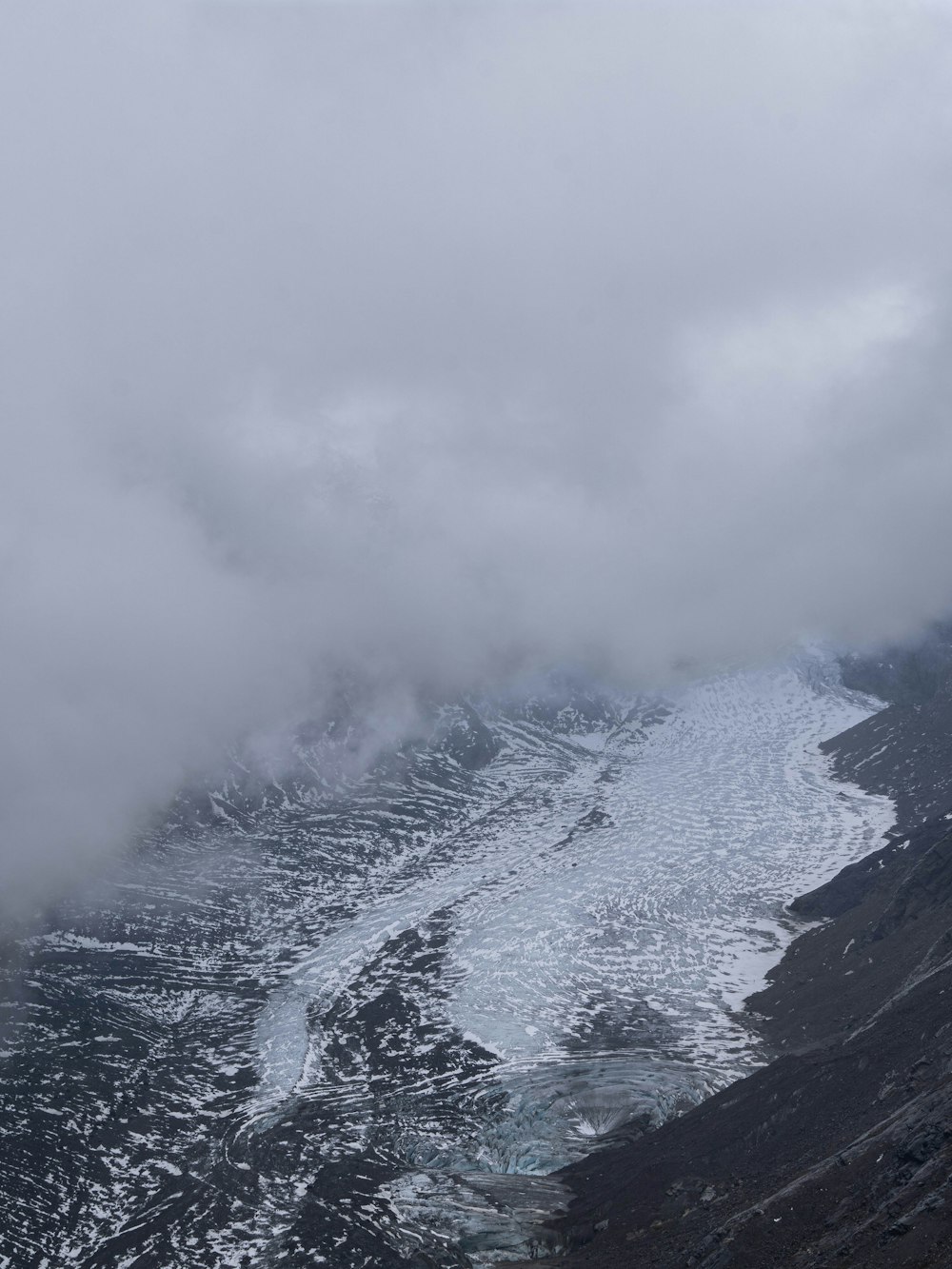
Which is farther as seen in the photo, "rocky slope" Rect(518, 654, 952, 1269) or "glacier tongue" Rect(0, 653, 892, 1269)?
"glacier tongue" Rect(0, 653, 892, 1269)

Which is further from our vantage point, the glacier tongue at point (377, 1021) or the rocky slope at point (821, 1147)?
the glacier tongue at point (377, 1021)

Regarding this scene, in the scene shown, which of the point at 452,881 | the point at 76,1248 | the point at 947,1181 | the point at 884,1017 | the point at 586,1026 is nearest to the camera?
the point at 947,1181

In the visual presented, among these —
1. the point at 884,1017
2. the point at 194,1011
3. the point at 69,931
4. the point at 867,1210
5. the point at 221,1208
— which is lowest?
the point at 884,1017

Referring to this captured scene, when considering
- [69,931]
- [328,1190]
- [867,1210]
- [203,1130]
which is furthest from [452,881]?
[867,1210]

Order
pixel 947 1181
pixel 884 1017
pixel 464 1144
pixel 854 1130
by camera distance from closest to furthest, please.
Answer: pixel 947 1181, pixel 854 1130, pixel 884 1017, pixel 464 1144

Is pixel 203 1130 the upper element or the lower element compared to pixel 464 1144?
upper

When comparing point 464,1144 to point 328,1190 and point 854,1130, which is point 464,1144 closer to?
point 328,1190
